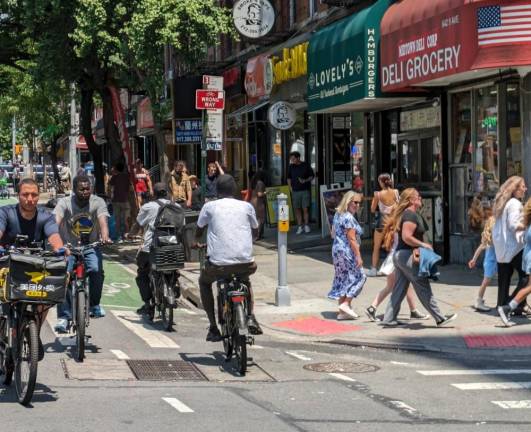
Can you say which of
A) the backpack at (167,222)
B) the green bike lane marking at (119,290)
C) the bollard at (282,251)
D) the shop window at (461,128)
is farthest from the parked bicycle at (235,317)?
the shop window at (461,128)

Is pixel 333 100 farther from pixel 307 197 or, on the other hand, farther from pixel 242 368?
pixel 242 368

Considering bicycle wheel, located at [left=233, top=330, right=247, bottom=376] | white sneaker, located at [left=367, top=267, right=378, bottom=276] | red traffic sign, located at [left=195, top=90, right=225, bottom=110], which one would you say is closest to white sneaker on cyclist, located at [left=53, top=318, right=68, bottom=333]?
bicycle wheel, located at [left=233, top=330, right=247, bottom=376]

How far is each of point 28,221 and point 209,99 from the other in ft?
29.0

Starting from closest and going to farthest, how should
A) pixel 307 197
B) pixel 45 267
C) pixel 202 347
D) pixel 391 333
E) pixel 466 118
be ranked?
pixel 45 267, pixel 202 347, pixel 391 333, pixel 466 118, pixel 307 197

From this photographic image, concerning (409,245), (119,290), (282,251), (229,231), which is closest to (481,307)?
(409,245)

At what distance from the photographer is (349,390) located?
896 centimetres

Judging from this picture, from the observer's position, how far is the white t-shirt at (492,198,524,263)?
41.3 ft

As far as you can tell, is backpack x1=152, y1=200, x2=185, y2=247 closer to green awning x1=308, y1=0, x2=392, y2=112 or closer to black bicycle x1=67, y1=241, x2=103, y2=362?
A: black bicycle x1=67, y1=241, x2=103, y2=362

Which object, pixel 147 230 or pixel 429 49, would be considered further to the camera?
pixel 429 49

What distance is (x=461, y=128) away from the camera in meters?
18.1

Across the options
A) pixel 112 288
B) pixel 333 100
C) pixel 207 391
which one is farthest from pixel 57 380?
pixel 333 100

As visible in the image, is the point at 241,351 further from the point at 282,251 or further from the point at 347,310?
the point at 282,251

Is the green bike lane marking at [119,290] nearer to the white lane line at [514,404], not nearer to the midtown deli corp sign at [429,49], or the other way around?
the midtown deli corp sign at [429,49]

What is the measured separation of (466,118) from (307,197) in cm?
666
